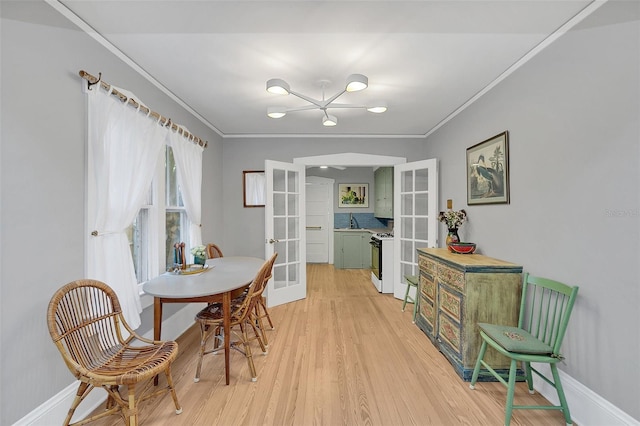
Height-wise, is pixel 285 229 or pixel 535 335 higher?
pixel 285 229

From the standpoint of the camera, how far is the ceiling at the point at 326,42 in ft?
5.36

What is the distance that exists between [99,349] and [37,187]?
1.02m

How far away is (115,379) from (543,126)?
3177 mm

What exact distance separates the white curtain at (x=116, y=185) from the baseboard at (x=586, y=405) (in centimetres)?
304

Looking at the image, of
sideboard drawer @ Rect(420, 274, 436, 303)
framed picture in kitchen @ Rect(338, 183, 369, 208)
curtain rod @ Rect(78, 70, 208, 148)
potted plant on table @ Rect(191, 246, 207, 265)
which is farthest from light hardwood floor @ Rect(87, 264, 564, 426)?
framed picture in kitchen @ Rect(338, 183, 369, 208)

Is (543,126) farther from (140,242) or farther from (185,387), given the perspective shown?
(140,242)

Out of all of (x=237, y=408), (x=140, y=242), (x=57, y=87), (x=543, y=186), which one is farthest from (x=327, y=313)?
(x=57, y=87)

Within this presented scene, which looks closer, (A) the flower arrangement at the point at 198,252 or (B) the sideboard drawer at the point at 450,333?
(B) the sideboard drawer at the point at 450,333

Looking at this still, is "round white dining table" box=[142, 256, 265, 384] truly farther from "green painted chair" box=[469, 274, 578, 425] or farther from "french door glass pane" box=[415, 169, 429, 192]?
"french door glass pane" box=[415, 169, 429, 192]

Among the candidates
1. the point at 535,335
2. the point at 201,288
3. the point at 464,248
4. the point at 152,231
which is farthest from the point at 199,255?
the point at 535,335

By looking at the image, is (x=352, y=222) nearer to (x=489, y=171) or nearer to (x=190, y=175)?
(x=489, y=171)

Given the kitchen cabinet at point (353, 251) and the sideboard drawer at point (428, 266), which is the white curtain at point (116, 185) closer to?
the sideboard drawer at point (428, 266)

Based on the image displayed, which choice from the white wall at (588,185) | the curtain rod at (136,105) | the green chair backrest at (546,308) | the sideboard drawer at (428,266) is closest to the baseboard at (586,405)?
the white wall at (588,185)

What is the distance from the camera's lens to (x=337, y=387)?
2.08m
